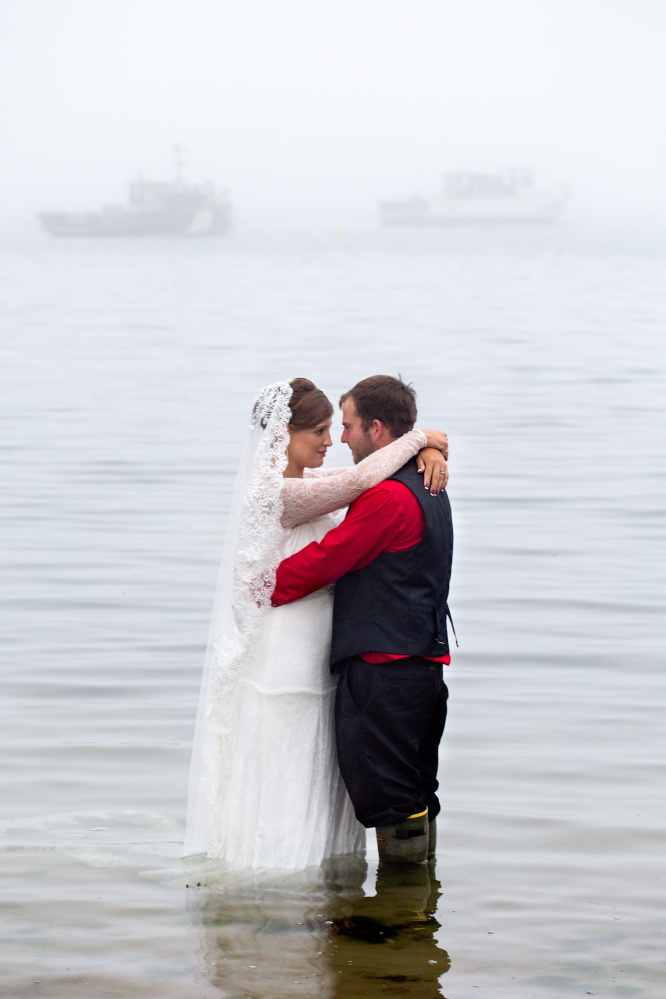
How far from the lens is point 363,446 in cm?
384

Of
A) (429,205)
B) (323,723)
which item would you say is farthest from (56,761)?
(429,205)

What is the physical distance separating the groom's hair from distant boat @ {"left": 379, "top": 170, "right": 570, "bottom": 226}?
148157 millimetres

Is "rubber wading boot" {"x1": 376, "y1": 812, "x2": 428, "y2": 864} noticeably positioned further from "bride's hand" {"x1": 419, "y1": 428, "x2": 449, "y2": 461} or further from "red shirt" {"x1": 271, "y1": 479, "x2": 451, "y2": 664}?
"bride's hand" {"x1": 419, "y1": 428, "x2": 449, "y2": 461}

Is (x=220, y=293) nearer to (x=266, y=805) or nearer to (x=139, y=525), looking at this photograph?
(x=139, y=525)

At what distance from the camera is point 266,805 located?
12.7 feet

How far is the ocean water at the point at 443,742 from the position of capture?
3752mm

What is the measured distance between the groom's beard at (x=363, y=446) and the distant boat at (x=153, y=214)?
10530 cm

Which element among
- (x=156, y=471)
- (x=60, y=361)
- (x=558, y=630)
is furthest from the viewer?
(x=60, y=361)

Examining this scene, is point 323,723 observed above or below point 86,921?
above

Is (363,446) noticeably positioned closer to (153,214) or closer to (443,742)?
(443,742)

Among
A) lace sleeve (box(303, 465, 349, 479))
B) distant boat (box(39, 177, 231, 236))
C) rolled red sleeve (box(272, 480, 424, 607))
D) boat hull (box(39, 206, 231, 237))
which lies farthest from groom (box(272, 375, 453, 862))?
distant boat (box(39, 177, 231, 236))

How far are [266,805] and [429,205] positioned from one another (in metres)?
151

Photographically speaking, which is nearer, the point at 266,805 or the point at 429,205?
the point at 266,805

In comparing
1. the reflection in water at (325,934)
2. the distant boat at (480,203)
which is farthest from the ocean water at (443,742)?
the distant boat at (480,203)
